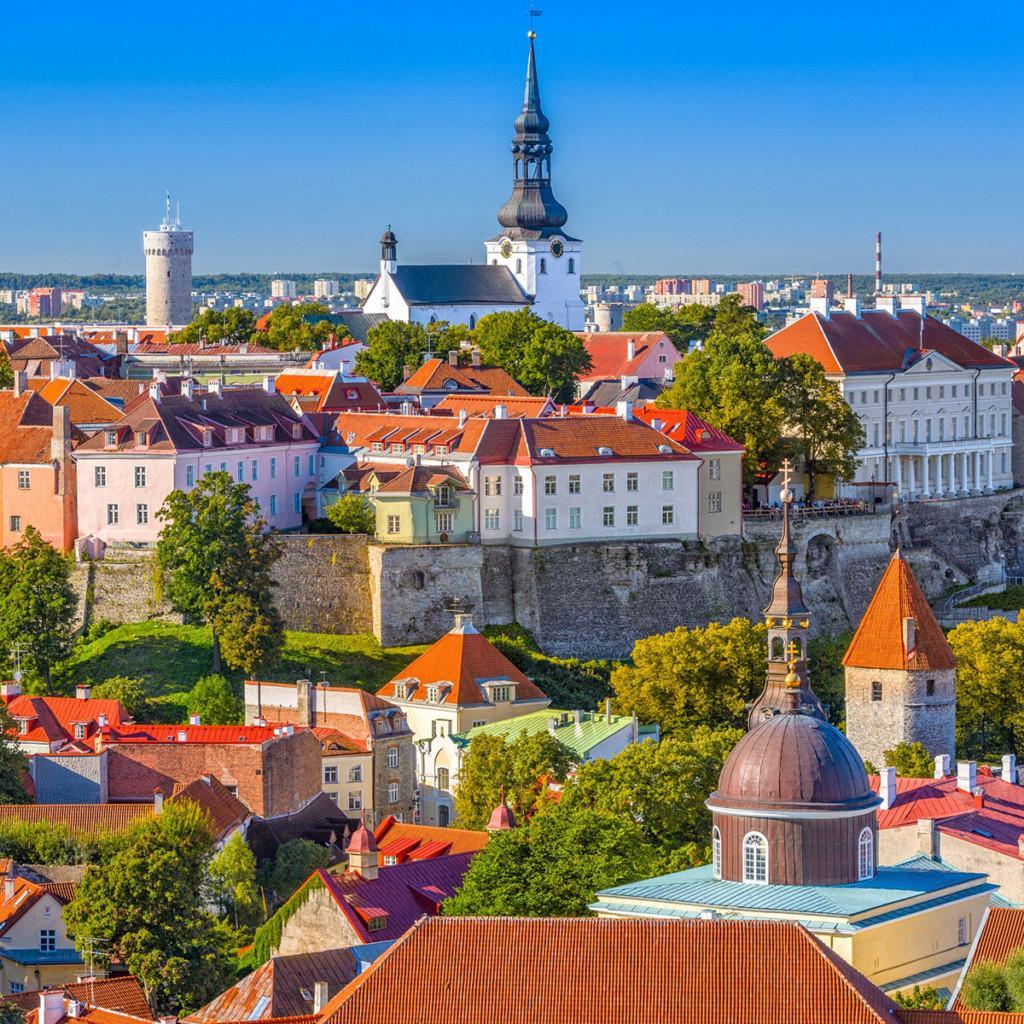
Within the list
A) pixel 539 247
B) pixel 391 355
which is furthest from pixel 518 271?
pixel 391 355

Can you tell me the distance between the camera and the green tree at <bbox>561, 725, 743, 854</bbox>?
191 ft

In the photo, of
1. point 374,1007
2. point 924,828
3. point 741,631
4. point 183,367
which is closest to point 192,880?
point 924,828

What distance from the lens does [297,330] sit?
11275 centimetres

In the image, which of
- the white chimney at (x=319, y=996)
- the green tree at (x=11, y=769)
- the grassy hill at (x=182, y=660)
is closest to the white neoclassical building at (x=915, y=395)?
the grassy hill at (x=182, y=660)

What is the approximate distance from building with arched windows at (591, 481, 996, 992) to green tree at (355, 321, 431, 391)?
4951 centimetres

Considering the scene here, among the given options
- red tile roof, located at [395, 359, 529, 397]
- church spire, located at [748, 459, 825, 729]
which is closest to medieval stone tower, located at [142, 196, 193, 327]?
red tile roof, located at [395, 359, 529, 397]

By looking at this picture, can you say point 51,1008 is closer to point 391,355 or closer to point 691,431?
point 691,431

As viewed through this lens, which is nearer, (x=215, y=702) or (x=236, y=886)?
(x=236, y=886)

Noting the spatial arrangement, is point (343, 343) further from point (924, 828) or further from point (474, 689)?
point (924, 828)

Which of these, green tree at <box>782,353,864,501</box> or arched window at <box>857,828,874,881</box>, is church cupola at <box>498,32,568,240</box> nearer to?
green tree at <box>782,353,864,501</box>

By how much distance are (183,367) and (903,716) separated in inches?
1620

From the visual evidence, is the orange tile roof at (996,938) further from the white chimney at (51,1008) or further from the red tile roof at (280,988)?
the white chimney at (51,1008)

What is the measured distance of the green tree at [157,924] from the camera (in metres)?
51.2

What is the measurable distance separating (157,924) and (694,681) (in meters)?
20.9
